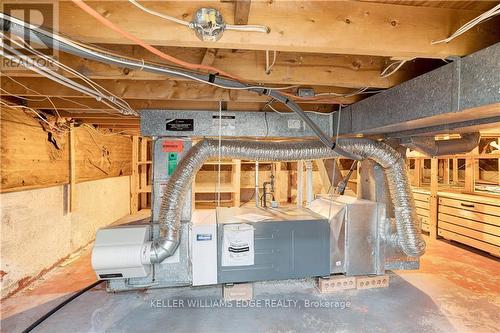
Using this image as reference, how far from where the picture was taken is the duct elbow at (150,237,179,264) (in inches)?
87.7

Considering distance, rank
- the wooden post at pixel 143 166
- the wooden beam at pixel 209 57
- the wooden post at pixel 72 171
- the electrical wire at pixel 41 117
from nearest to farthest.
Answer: the wooden beam at pixel 209 57 < the electrical wire at pixel 41 117 < the wooden post at pixel 72 171 < the wooden post at pixel 143 166

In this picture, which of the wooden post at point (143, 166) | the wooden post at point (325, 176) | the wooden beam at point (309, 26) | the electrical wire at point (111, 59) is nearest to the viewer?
the electrical wire at point (111, 59)

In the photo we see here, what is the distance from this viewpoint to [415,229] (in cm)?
232

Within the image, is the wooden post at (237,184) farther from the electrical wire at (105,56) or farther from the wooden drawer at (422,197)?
the electrical wire at (105,56)

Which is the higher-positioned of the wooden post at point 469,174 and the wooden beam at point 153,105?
the wooden beam at point 153,105

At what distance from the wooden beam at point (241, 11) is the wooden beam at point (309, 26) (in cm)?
4

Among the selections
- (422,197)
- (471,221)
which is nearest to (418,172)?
(422,197)

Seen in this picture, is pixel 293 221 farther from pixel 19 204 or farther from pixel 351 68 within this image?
pixel 19 204

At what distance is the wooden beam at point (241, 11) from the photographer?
981mm

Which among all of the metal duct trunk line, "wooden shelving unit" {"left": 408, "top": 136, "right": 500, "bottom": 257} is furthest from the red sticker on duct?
"wooden shelving unit" {"left": 408, "top": 136, "right": 500, "bottom": 257}

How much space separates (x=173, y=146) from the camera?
252 centimetres

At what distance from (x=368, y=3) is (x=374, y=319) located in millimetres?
2217

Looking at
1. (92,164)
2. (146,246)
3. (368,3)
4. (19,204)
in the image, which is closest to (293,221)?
(146,246)

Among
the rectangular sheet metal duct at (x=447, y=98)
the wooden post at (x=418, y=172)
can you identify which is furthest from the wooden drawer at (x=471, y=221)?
the rectangular sheet metal duct at (x=447, y=98)
